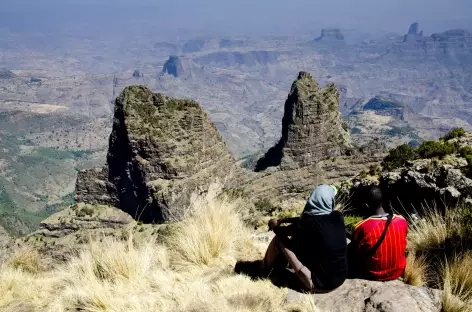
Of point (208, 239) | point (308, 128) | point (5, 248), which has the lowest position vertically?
point (308, 128)

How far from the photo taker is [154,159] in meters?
60.6

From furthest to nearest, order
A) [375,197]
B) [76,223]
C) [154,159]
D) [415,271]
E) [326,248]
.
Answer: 1. [154,159]
2. [76,223]
3. [415,271]
4. [375,197]
5. [326,248]

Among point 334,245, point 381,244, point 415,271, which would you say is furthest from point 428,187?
point 334,245

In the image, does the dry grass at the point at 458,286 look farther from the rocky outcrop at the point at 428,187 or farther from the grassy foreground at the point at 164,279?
the rocky outcrop at the point at 428,187

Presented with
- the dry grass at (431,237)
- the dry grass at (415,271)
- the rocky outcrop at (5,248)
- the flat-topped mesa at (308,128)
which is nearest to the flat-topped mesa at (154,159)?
the flat-topped mesa at (308,128)

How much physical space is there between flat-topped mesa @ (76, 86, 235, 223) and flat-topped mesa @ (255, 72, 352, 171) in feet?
33.7

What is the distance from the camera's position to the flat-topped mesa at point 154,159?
195 ft

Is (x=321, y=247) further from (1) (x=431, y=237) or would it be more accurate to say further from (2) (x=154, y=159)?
(2) (x=154, y=159)

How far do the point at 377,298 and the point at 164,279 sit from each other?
4136mm

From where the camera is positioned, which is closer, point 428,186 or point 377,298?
point 377,298

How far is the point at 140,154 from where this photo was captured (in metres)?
61.4

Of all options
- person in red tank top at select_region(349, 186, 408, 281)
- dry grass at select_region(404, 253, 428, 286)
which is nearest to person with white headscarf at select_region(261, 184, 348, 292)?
person in red tank top at select_region(349, 186, 408, 281)

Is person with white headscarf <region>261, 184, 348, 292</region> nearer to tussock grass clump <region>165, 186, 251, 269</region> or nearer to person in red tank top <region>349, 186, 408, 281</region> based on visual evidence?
person in red tank top <region>349, 186, 408, 281</region>

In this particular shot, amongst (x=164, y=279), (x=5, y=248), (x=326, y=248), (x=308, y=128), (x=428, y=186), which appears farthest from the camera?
(x=308, y=128)
